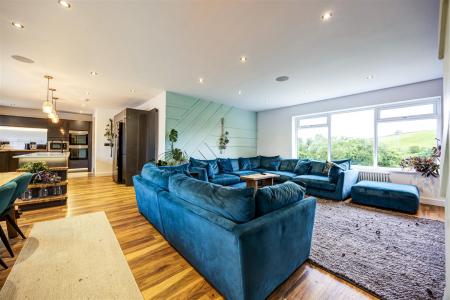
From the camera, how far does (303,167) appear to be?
17.1 feet

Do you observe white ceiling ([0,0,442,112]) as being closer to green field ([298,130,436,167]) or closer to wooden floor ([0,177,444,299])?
green field ([298,130,436,167])

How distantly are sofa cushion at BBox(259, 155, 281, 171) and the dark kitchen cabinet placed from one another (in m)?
3.64

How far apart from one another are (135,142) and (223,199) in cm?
506

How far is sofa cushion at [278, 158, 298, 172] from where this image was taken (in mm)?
5641

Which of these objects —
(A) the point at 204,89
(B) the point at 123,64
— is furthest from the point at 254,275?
(A) the point at 204,89

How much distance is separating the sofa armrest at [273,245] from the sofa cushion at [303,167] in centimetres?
357

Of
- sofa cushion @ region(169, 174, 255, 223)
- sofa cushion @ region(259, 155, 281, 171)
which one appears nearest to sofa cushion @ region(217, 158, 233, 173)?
sofa cushion @ region(259, 155, 281, 171)

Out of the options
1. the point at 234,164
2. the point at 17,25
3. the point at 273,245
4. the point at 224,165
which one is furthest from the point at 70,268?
the point at 234,164

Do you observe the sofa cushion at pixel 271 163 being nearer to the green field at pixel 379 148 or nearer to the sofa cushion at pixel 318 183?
the green field at pixel 379 148

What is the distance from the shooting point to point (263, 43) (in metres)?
2.61

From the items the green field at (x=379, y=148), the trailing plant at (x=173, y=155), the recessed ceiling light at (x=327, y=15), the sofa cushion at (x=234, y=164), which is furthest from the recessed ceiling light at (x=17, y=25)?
the green field at (x=379, y=148)

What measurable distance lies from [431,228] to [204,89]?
16.3ft

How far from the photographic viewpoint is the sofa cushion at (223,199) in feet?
4.49

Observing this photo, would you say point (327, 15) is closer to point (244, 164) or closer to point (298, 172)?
point (298, 172)
